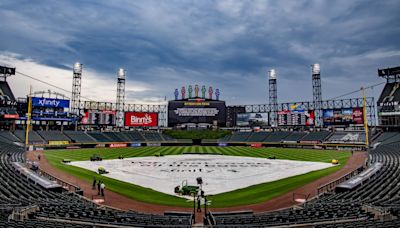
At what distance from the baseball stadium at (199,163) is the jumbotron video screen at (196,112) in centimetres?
41

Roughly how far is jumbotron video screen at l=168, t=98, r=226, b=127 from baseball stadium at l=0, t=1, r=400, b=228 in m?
0.41

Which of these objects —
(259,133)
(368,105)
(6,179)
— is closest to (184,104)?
(259,133)

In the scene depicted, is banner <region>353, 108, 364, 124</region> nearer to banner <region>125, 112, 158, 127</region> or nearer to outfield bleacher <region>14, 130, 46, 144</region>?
banner <region>125, 112, 158, 127</region>

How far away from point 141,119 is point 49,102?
114ft

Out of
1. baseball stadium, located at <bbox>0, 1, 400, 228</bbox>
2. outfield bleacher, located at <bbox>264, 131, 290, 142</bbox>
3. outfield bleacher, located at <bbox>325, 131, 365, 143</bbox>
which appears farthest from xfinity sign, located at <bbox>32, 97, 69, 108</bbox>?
outfield bleacher, located at <bbox>325, 131, 365, 143</bbox>

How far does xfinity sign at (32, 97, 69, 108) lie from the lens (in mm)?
84869

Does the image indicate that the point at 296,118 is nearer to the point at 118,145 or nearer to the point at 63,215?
the point at 118,145

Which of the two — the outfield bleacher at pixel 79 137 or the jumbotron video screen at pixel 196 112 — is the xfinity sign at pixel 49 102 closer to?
the outfield bleacher at pixel 79 137

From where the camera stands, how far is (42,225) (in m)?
11.8

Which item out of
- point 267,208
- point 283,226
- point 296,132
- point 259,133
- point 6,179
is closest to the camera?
point 283,226

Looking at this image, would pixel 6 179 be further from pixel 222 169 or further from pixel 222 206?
pixel 222 169

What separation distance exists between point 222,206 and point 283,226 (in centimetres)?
1122

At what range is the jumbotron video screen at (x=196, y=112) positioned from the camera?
108688 mm

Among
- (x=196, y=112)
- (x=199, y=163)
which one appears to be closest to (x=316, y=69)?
(x=196, y=112)
